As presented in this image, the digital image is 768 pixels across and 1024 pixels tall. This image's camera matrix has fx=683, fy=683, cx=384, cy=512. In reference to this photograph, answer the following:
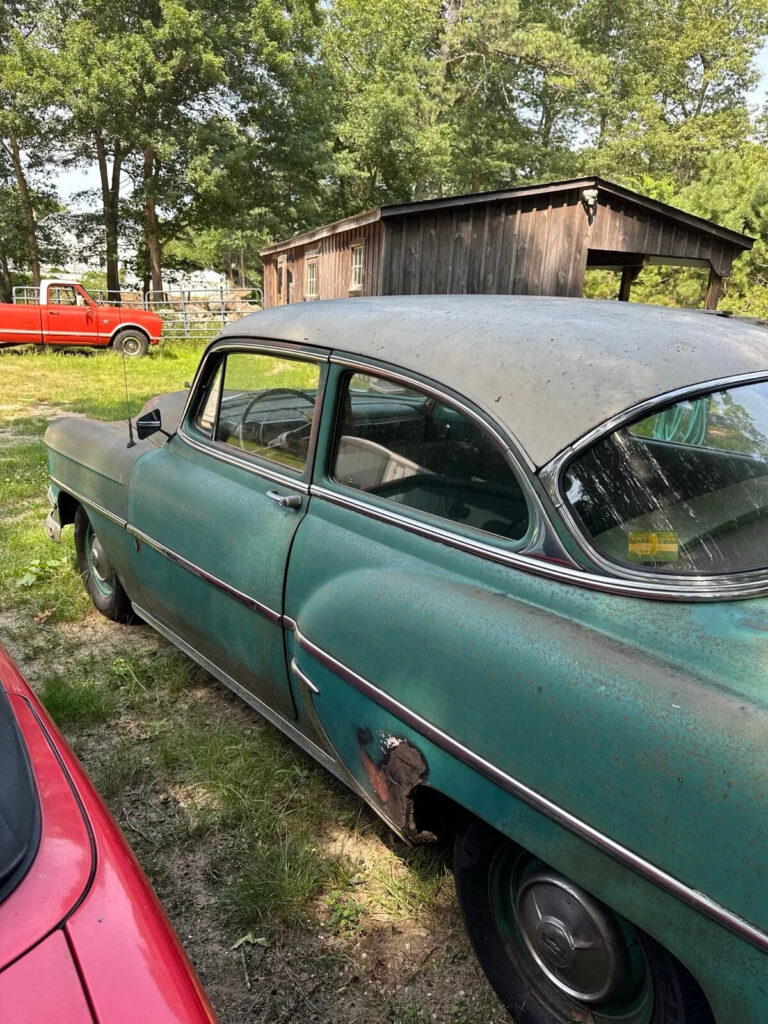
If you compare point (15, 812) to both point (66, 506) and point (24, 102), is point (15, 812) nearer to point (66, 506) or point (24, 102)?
point (66, 506)

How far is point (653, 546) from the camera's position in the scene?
151 cm

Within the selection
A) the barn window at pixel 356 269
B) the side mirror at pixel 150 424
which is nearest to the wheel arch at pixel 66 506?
the side mirror at pixel 150 424

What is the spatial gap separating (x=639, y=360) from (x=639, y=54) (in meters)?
40.0

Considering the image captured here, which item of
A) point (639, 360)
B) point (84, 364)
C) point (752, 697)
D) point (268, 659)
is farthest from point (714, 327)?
point (84, 364)

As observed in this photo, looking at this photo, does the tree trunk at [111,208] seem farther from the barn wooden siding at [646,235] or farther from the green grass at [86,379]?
the barn wooden siding at [646,235]

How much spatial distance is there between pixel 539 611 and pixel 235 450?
147 centimetres

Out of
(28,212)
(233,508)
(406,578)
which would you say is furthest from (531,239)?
(28,212)

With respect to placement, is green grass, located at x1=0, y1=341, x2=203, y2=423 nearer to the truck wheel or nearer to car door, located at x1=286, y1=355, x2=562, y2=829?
the truck wheel

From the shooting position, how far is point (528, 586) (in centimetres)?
158

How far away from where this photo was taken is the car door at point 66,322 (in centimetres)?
1526

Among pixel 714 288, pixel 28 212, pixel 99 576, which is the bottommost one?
pixel 99 576

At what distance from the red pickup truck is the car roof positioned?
14.2 metres

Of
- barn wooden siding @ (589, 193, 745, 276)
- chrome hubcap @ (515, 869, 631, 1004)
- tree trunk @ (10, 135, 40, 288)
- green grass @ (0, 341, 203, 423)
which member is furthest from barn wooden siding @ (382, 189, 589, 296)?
tree trunk @ (10, 135, 40, 288)

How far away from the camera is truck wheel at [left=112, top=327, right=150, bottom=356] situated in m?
16.0
